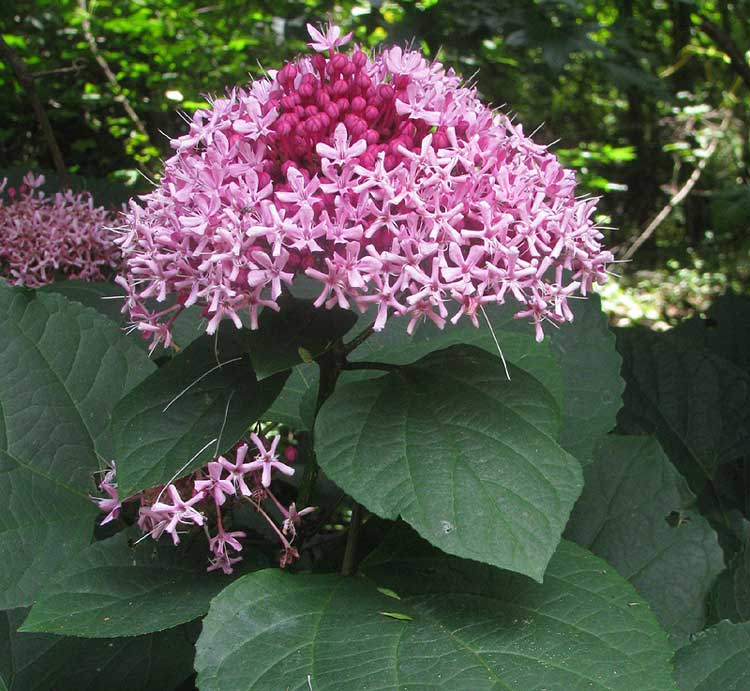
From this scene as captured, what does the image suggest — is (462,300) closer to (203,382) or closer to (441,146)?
(441,146)

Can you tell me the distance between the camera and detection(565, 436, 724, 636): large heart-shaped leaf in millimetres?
1226

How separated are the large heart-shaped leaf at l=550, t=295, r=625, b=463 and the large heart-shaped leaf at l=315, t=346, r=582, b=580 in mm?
335

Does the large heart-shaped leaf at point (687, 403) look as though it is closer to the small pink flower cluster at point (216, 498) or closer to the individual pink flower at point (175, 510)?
the small pink flower cluster at point (216, 498)

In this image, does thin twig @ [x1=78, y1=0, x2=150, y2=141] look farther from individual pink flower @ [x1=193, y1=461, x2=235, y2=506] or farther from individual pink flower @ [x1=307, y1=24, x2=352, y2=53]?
individual pink flower @ [x1=193, y1=461, x2=235, y2=506]

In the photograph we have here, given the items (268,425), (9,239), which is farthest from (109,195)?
(268,425)

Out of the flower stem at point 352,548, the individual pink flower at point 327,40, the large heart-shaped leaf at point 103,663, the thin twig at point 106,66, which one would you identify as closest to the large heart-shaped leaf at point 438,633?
the flower stem at point 352,548

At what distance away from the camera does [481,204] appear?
92cm

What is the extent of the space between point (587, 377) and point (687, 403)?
0.64 meters

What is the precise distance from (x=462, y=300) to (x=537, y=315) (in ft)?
0.42

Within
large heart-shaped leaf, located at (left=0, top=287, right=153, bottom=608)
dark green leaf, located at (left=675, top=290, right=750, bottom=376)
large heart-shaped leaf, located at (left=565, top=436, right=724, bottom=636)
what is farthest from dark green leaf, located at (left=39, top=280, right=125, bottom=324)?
dark green leaf, located at (left=675, top=290, right=750, bottom=376)

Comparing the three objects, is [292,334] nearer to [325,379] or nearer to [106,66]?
[325,379]

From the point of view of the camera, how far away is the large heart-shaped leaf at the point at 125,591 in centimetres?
92

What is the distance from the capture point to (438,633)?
0.91m

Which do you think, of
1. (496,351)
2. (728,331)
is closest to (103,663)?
(496,351)
